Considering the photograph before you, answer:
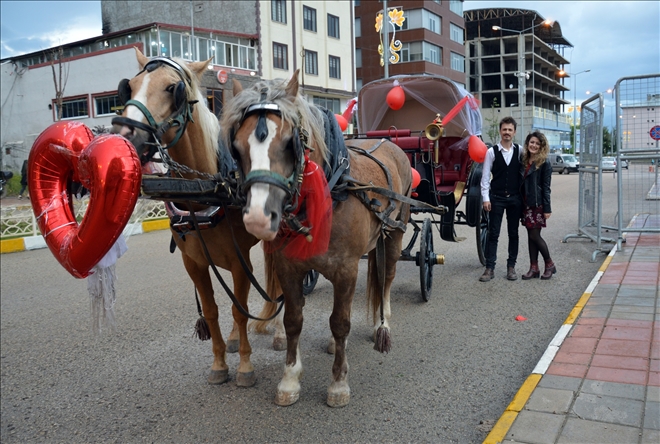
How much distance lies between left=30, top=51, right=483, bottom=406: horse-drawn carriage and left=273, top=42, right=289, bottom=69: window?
24.9 meters

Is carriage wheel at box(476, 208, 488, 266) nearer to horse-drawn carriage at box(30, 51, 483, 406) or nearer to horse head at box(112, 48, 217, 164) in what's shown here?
horse-drawn carriage at box(30, 51, 483, 406)

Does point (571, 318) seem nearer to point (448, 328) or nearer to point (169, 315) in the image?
point (448, 328)

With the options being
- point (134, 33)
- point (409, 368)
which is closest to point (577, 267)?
point (409, 368)

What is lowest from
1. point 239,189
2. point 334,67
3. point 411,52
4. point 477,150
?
point 239,189

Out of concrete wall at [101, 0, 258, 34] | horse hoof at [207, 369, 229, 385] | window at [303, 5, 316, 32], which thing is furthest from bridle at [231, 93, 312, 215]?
window at [303, 5, 316, 32]

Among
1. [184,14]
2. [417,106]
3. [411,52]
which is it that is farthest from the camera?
[411,52]

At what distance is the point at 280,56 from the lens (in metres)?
28.8

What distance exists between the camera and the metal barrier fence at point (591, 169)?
26.8 ft

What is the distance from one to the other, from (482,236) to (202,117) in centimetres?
527

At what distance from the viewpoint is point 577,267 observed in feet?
25.2

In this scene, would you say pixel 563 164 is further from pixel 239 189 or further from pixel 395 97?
pixel 239 189

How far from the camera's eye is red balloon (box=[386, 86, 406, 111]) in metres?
7.14

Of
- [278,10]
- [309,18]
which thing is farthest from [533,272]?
[309,18]

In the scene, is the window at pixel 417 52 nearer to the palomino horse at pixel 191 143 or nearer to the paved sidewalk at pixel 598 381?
the paved sidewalk at pixel 598 381
